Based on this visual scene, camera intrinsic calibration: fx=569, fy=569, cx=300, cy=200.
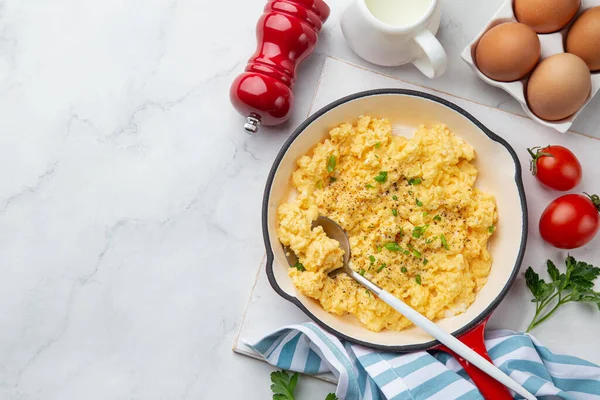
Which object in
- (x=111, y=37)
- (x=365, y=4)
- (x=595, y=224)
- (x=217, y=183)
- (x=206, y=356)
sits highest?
(x=365, y=4)

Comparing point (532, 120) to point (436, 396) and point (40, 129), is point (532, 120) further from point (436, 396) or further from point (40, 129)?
point (40, 129)

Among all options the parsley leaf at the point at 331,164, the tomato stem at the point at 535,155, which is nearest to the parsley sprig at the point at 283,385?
the parsley leaf at the point at 331,164

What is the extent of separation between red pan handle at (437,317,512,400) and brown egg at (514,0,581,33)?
950 mm

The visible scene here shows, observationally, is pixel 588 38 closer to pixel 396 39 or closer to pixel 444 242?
pixel 396 39

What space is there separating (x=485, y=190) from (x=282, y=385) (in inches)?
37.1

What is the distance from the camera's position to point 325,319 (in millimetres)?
→ 1832

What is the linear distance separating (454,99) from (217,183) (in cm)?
87

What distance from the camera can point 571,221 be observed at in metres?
1.79

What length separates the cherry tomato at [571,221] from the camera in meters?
1.79

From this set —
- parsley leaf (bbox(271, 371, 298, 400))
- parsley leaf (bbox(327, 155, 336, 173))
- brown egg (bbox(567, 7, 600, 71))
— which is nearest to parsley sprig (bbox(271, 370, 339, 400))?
parsley leaf (bbox(271, 371, 298, 400))

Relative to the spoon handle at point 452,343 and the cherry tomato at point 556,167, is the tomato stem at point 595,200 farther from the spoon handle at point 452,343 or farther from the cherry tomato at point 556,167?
the spoon handle at point 452,343

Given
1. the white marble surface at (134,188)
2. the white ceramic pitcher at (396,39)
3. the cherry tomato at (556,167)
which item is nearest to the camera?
the white ceramic pitcher at (396,39)

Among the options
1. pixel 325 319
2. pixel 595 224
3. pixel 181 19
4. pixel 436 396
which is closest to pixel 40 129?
pixel 181 19

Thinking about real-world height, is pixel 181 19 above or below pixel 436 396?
above
